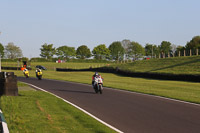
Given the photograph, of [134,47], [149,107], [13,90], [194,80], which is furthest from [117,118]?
[134,47]

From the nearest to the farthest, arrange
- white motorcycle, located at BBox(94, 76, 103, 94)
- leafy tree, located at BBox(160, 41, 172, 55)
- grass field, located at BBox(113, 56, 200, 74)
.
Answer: white motorcycle, located at BBox(94, 76, 103, 94)
grass field, located at BBox(113, 56, 200, 74)
leafy tree, located at BBox(160, 41, 172, 55)

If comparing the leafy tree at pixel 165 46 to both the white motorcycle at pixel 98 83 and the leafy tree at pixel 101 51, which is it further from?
the white motorcycle at pixel 98 83

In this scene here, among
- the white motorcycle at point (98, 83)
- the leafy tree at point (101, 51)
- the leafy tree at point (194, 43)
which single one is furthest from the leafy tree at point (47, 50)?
the white motorcycle at point (98, 83)

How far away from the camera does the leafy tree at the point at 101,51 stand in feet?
578

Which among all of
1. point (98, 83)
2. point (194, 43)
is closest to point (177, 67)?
point (98, 83)

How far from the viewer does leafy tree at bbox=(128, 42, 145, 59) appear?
176 metres

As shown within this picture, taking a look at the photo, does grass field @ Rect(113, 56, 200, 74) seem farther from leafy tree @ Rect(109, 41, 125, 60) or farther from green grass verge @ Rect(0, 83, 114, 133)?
leafy tree @ Rect(109, 41, 125, 60)

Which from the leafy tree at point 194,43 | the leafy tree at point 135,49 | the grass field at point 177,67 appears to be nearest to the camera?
the grass field at point 177,67

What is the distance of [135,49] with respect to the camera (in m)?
176

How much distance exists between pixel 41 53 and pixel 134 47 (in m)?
54.3

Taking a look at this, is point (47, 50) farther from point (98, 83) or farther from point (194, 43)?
point (98, 83)

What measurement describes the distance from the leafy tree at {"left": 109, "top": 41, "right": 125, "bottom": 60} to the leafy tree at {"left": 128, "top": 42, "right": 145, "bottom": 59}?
533 cm

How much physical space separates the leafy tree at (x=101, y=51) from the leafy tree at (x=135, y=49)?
43.7ft

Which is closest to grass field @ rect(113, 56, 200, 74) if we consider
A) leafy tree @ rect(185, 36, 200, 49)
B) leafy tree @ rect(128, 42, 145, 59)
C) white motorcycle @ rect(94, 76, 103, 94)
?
white motorcycle @ rect(94, 76, 103, 94)
